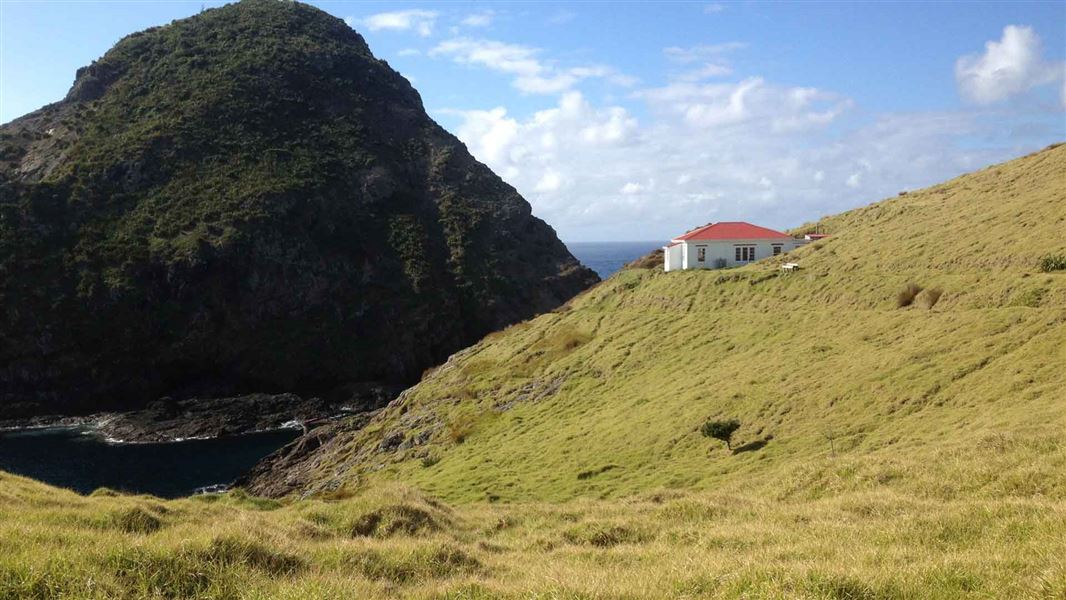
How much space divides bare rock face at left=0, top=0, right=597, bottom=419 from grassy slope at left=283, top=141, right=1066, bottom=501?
44.6 meters

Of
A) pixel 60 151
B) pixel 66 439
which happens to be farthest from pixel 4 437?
pixel 60 151

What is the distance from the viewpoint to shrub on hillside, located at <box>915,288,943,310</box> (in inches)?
1574

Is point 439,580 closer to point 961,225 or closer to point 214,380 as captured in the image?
point 961,225

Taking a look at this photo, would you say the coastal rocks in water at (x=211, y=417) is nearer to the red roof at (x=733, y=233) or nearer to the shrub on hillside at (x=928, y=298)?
the red roof at (x=733, y=233)

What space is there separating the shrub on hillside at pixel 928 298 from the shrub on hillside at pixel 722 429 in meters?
15.9

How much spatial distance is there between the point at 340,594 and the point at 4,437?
299 feet

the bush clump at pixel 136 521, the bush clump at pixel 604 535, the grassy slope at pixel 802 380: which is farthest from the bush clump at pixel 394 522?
the grassy slope at pixel 802 380

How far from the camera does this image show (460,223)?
130500 mm

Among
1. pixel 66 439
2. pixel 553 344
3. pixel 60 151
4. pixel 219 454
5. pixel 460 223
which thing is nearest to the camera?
pixel 553 344

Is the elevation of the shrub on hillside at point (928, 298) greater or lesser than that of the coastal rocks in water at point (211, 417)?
greater

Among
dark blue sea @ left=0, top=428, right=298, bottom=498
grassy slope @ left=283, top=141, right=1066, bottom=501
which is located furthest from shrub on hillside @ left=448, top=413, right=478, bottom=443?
dark blue sea @ left=0, top=428, right=298, bottom=498

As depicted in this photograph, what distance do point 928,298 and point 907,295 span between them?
198cm

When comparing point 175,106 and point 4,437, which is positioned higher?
point 175,106

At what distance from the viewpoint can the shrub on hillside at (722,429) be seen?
32.5m
